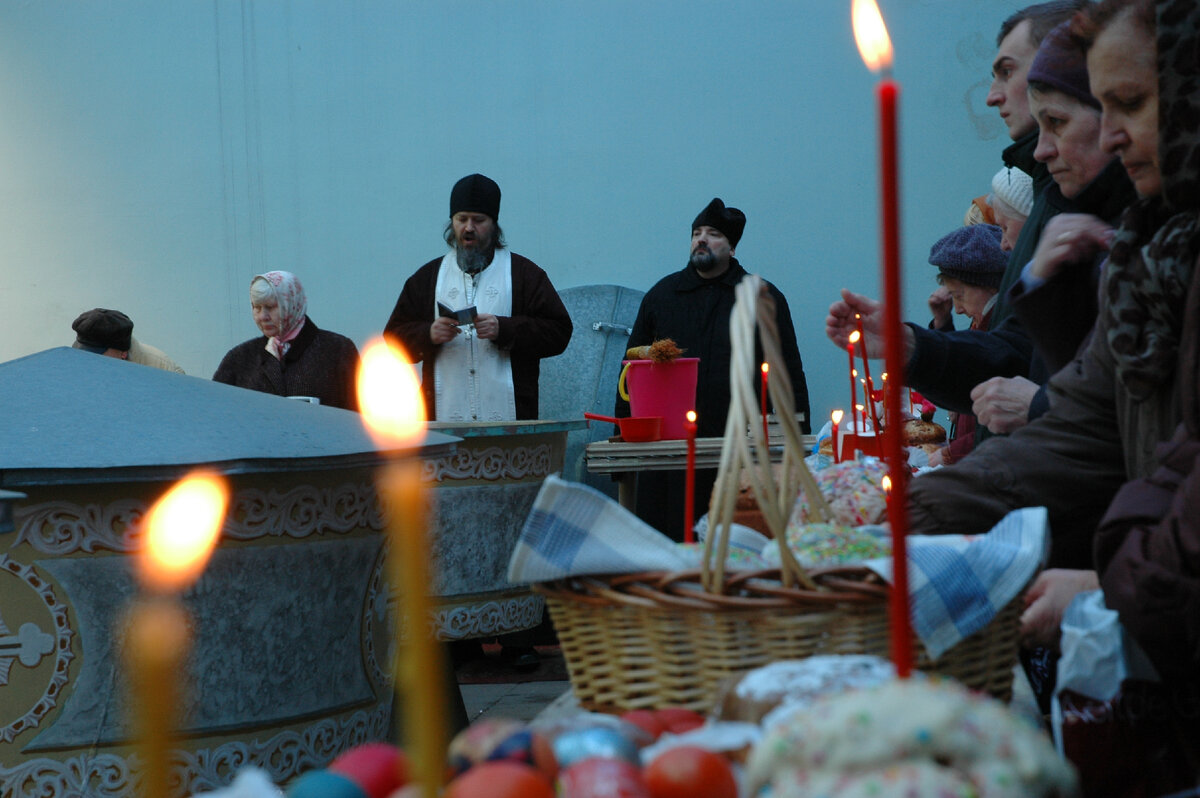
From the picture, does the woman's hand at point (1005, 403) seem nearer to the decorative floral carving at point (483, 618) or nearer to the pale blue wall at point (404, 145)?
the decorative floral carving at point (483, 618)

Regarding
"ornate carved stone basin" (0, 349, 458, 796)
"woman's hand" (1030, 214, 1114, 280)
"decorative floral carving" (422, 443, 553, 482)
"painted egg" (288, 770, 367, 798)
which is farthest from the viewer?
"decorative floral carving" (422, 443, 553, 482)

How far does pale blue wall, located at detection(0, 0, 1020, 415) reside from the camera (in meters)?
6.72

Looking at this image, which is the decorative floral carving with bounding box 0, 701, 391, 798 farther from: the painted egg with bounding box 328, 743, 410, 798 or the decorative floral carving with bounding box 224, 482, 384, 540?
the painted egg with bounding box 328, 743, 410, 798

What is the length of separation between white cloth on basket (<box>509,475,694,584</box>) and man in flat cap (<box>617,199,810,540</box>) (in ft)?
12.9

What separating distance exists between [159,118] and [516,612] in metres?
4.58

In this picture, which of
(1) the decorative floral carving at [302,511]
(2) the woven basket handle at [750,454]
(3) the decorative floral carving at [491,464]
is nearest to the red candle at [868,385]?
(2) the woven basket handle at [750,454]

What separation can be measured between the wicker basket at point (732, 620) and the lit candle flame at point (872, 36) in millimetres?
315

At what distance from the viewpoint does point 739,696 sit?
844mm

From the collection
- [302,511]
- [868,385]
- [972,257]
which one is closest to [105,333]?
[302,511]

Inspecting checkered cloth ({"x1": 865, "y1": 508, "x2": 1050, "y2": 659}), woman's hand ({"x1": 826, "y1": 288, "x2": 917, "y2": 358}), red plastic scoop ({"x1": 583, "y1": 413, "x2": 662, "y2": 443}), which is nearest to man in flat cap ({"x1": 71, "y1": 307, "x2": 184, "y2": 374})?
red plastic scoop ({"x1": 583, "y1": 413, "x2": 662, "y2": 443})

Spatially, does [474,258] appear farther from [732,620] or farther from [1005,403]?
[732,620]

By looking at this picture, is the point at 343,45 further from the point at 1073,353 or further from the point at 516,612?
the point at 1073,353

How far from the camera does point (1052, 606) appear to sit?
1242 millimetres

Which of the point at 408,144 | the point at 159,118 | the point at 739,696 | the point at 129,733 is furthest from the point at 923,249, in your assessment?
the point at 739,696
